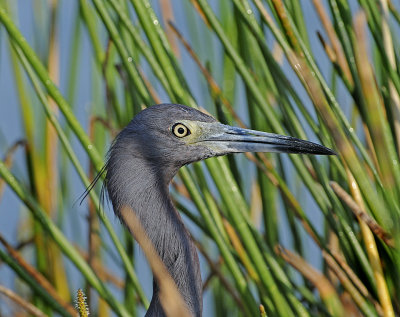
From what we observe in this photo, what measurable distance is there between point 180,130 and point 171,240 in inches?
14.5

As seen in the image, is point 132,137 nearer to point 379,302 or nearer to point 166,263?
point 166,263

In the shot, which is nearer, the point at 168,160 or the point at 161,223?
the point at 161,223

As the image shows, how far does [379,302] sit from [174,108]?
816mm

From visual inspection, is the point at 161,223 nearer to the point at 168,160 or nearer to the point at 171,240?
the point at 171,240

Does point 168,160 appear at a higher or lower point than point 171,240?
higher

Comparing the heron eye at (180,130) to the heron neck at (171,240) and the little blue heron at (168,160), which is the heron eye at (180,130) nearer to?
the little blue heron at (168,160)

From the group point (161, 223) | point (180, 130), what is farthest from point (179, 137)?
point (161, 223)

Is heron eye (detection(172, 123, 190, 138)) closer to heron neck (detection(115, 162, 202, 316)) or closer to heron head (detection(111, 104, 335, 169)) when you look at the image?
heron head (detection(111, 104, 335, 169))

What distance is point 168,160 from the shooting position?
2.15 metres

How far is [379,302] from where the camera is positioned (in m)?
1.85

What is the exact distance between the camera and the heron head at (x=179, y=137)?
2.10m

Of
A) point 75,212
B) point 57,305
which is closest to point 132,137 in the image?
point 57,305

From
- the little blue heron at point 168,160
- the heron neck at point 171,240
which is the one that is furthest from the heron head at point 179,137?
the heron neck at point 171,240

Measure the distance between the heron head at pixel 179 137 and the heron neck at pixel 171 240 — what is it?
0.13 metres
